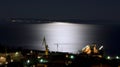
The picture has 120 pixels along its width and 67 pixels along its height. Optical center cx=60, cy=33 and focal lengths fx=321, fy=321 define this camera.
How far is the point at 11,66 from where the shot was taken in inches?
734

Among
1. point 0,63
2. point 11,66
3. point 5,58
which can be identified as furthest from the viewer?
point 5,58

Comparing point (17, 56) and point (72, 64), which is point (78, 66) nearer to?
point (72, 64)

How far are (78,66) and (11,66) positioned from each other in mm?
4027

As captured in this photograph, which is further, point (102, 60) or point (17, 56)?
point (17, 56)

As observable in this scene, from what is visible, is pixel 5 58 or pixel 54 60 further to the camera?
pixel 5 58

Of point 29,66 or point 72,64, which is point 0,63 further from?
point 72,64

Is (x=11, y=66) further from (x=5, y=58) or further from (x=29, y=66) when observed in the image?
(x=5, y=58)

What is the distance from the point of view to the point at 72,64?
19484mm

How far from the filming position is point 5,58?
69.9 feet

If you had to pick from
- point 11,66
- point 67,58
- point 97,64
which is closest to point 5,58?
point 11,66

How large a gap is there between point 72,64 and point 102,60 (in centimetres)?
185

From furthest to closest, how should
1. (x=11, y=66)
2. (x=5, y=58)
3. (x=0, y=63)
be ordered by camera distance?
(x=5, y=58) < (x=0, y=63) < (x=11, y=66)

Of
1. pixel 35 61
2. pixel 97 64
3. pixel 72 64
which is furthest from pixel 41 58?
pixel 97 64

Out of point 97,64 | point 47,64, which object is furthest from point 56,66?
point 97,64
